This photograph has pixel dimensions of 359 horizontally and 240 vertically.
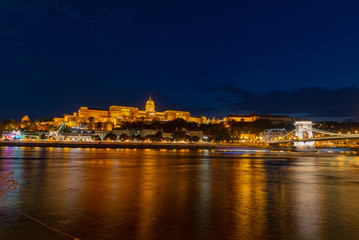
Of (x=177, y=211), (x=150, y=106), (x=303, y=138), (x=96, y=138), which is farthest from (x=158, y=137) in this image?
(x=177, y=211)

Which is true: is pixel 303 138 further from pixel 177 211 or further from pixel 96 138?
pixel 96 138

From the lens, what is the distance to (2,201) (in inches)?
400

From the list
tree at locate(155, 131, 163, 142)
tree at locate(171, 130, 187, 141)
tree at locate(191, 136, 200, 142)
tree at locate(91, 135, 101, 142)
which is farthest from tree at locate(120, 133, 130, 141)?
tree at locate(191, 136, 200, 142)

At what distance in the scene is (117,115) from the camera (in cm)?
14200

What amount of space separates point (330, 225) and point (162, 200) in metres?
5.35

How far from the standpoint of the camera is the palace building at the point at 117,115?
136 m

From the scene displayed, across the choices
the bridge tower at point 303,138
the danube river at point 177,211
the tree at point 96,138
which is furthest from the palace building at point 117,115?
the danube river at point 177,211

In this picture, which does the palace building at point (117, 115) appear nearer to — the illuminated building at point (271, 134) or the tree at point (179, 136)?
the tree at point (179, 136)

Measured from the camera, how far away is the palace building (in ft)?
446

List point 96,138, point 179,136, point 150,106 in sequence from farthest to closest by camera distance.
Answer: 1. point 150,106
2. point 96,138
3. point 179,136

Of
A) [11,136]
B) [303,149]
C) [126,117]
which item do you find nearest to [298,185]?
[303,149]

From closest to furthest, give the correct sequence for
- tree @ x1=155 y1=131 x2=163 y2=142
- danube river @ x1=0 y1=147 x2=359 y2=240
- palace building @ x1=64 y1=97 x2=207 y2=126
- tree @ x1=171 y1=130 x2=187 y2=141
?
1. danube river @ x1=0 y1=147 x2=359 y2=240
2. tree @ x1=155 y1=131 x2=163 y2=142
3. tree @ x1=171 y1=130 x2=187 y2=141
4. palace building @ x1=64 y1=97 x2=207 y2=126

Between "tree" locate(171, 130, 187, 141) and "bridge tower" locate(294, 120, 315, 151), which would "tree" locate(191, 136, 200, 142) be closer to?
"tree" locate(171, 130, 187, 141)

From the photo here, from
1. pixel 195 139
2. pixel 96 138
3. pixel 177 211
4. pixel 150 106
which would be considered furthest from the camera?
pixel 150 106
